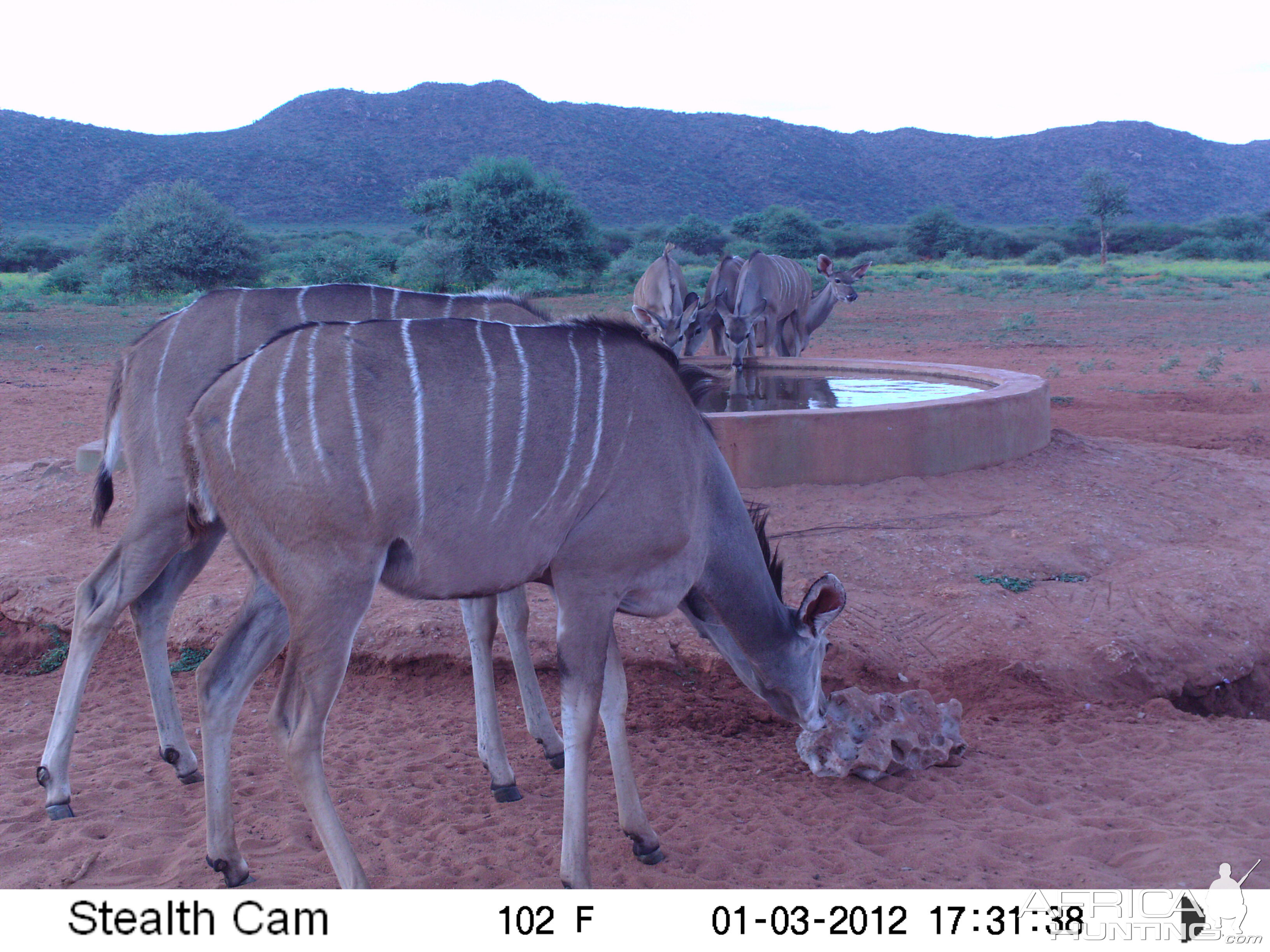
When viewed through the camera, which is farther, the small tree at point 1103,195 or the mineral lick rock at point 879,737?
the small tree at point 1103,195

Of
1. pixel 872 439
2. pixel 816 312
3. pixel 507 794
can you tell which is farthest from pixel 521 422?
pixel 816 312

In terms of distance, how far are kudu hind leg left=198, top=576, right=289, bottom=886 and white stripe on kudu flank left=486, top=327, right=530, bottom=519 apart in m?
0.90

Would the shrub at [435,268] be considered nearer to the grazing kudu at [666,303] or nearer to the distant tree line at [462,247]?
the distant tree line at [462,247]

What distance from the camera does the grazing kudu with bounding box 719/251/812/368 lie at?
1208 centimetres

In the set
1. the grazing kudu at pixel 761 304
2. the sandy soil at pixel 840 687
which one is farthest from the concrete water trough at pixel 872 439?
the grazing kudu at pixel 761 304

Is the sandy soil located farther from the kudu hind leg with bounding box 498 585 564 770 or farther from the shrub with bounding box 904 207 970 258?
the shrub with bounding box 904 207 970 258

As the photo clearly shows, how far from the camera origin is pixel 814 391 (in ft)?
32.7

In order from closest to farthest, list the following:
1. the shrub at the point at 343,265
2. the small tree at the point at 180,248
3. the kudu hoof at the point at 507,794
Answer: the kudu hoof at the point at 507,794, the small tree at the point at 180,248, the shrub at the point at 343,265

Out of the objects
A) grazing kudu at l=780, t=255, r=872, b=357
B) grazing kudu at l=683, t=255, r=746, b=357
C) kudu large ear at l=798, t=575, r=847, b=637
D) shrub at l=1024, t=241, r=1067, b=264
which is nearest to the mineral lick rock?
kudu large ear at l=798, t=575, r=847, b=637

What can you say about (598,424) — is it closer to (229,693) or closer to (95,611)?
(229,693)

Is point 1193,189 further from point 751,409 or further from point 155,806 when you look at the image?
point 155,806

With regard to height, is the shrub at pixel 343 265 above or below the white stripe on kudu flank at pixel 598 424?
above

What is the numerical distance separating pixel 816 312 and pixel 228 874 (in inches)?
479

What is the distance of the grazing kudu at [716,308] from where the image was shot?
41.0ft
